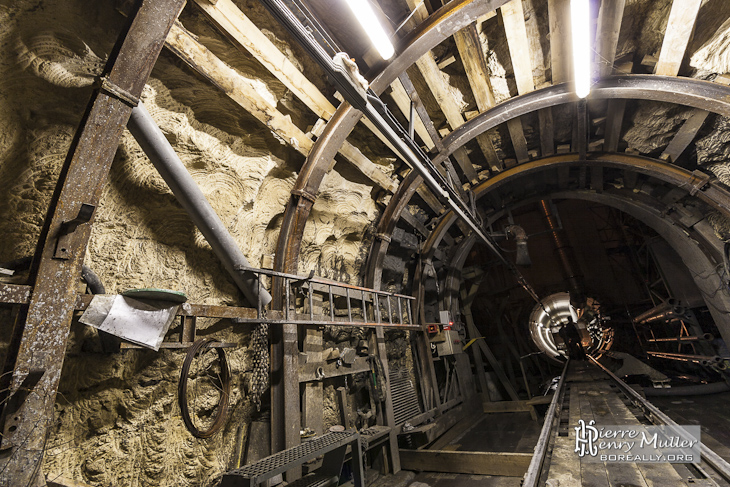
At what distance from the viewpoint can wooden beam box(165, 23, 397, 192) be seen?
3.25 meters

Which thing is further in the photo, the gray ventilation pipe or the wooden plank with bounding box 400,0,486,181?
the gray ventilation pipe

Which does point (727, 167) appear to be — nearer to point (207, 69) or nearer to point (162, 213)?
point (207, 69)

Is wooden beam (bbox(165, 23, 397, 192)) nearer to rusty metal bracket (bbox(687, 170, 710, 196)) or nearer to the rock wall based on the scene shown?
the rock wall

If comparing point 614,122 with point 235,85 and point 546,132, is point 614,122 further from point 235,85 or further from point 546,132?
point 235,85

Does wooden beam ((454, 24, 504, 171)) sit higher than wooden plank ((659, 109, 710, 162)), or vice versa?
wooden beam ((454, 24, 504, 171))

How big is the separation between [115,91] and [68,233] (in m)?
1.12

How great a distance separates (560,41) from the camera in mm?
4387

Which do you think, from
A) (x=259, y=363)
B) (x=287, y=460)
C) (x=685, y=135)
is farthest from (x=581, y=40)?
(x=287, y=460)

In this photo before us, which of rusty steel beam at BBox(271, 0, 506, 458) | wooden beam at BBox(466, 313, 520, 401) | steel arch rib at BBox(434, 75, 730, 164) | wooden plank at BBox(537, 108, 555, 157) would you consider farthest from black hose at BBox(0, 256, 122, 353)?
wooden beam at BBox(466, 313, 520, 401)

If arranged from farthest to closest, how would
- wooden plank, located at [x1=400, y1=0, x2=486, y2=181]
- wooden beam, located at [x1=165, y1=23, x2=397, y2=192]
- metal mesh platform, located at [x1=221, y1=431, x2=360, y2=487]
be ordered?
wooden plank, located at [x1=400, y1=0, x2=486, y2=181]
wooden beam, located at [x1=165, y1=23, x2=397, y2=192]
metal mesh platform, located at [x1=221, y1=431, x2=360, y2=487]

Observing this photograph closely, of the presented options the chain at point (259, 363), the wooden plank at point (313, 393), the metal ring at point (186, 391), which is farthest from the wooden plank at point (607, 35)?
the metal ring at point (186, 391)

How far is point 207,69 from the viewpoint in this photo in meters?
3.46

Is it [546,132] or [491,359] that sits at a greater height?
[546,132]

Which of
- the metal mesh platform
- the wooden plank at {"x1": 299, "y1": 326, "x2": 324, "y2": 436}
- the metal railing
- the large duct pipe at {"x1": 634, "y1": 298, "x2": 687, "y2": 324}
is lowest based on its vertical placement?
the metal mesh platform
